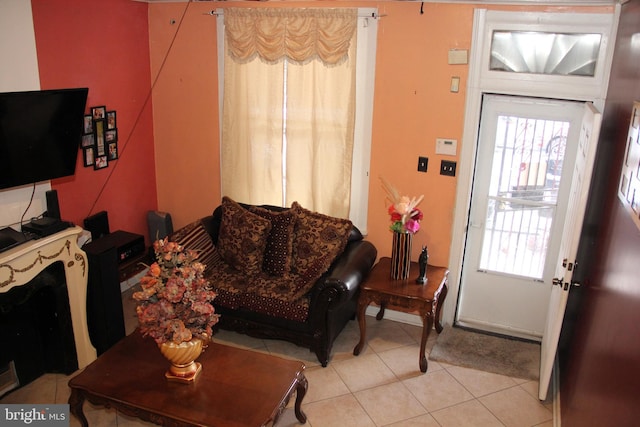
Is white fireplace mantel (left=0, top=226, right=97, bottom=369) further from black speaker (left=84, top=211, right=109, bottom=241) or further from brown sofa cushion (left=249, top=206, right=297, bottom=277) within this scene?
brown sofa cushion (left=249, top=206, right=297, bottom=277)

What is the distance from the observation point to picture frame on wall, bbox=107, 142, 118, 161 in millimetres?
4660

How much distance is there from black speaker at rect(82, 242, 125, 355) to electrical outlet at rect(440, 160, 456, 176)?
8.25 ft

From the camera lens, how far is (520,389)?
3814 millimetres

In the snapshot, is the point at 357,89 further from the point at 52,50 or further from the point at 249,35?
the point at 52,50

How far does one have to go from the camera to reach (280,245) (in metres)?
4.37

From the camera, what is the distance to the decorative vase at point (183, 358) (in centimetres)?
295

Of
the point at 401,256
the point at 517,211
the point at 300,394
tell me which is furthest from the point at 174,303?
the point at 517,211

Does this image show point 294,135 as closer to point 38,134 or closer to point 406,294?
point 406,294

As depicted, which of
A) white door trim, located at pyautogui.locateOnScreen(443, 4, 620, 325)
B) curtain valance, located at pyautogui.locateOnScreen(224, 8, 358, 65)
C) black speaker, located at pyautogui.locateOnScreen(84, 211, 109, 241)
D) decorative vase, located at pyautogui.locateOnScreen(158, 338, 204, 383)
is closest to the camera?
decorative vase, located at pyautogui.locateOnScreen(158, 338, 204, 383)

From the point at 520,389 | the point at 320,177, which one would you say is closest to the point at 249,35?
the point at 320,177

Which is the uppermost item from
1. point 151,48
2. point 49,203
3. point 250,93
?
point 151,48

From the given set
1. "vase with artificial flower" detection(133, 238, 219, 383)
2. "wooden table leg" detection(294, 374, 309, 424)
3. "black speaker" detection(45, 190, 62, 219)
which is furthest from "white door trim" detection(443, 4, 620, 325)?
"black speaker" detection(45, 190, 62, 219)

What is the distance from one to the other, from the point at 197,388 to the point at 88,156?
233 centimetres

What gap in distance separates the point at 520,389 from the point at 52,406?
10.1 ft
